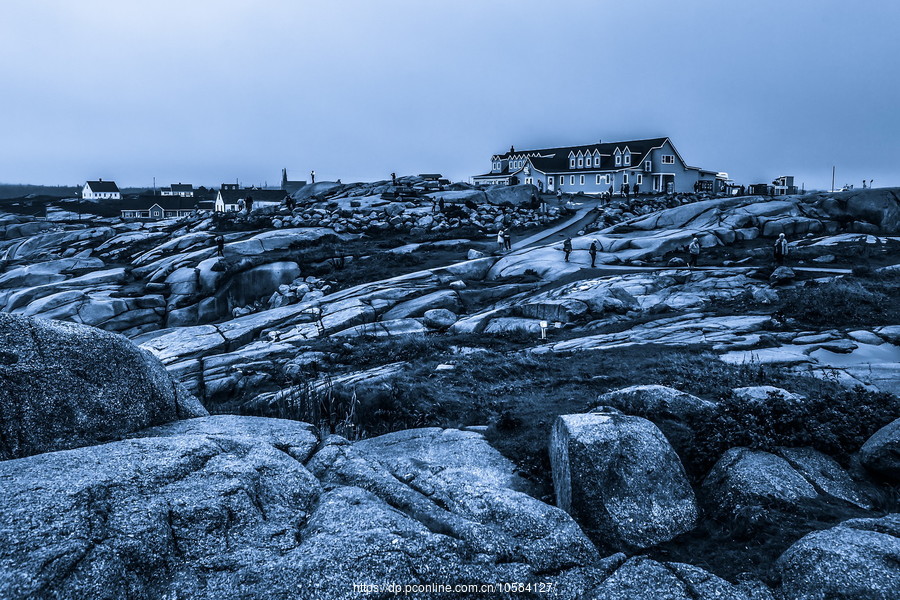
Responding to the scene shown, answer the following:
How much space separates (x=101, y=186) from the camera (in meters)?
149

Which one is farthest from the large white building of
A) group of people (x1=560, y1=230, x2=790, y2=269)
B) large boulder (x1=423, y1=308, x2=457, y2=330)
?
large boulder (x1=423, y1=308, x2=457, y2=330)

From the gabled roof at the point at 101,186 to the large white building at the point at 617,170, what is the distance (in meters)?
119

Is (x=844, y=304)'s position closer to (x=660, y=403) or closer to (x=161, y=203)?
(x=660, y=403)

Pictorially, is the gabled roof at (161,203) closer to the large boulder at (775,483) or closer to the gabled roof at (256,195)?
the gabled roof at (256,195)

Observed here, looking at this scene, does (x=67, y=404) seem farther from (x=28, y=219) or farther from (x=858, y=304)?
(x=28, y=219)

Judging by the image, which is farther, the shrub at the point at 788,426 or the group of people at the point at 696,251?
the group of people at the point at 696,251

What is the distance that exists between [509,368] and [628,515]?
10589 millimetres

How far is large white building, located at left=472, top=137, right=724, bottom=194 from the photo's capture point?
8038cm

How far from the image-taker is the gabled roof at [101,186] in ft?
484

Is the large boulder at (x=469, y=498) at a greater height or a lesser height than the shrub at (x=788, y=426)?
lesser

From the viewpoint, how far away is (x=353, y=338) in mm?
25625

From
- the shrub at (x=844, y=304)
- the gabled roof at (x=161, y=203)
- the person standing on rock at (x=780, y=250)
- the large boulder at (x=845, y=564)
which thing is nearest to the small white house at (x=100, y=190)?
the gabled roof at (x=161, y=203)

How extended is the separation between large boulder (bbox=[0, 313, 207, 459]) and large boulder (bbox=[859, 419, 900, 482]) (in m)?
12.4

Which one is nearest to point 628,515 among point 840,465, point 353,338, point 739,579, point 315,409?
point 739,579
